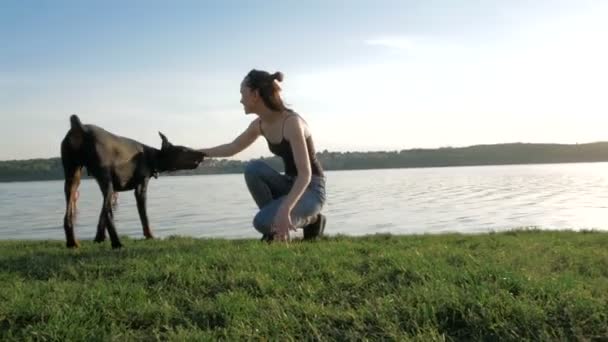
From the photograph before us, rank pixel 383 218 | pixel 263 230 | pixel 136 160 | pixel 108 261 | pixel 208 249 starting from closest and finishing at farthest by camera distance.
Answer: pixel 108 261 < pixel 208 249 < pixel 263 230 < pixel 136 160 < pixel 383 218

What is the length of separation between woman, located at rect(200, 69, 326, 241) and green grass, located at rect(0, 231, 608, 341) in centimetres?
52

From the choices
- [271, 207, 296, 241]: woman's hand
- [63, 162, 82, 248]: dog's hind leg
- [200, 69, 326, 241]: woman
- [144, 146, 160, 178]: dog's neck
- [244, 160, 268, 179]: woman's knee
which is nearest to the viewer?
[271, 207, 296, 241]: woman's hand

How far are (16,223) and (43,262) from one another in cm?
1264

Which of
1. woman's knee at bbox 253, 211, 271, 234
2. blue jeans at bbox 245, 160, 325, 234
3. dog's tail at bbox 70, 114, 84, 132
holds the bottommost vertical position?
woman's knee at bbox 253, 211, 271, 234

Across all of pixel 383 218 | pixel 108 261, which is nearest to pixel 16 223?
pixel 383 218

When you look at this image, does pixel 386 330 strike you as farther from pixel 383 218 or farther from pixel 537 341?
pixel 383 218

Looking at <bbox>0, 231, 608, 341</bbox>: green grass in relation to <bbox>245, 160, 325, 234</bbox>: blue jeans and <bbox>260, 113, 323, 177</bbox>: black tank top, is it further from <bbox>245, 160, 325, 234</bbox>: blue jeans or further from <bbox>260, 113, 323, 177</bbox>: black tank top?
<bbox>260, 113, 323, 177</bbox>: black tank top

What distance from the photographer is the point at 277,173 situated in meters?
7.75

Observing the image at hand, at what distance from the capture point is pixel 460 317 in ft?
14.2

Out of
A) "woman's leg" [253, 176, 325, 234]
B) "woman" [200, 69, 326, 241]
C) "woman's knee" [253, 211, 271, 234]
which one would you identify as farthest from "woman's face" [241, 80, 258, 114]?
"woman's knee" [253, 211, 271, 234]

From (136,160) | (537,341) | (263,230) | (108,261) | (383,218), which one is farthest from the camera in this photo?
(383,218)

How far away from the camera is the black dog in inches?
291

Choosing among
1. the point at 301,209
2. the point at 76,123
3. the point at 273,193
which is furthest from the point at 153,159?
the point at 301,209

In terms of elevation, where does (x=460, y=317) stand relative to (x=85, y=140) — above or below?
below
